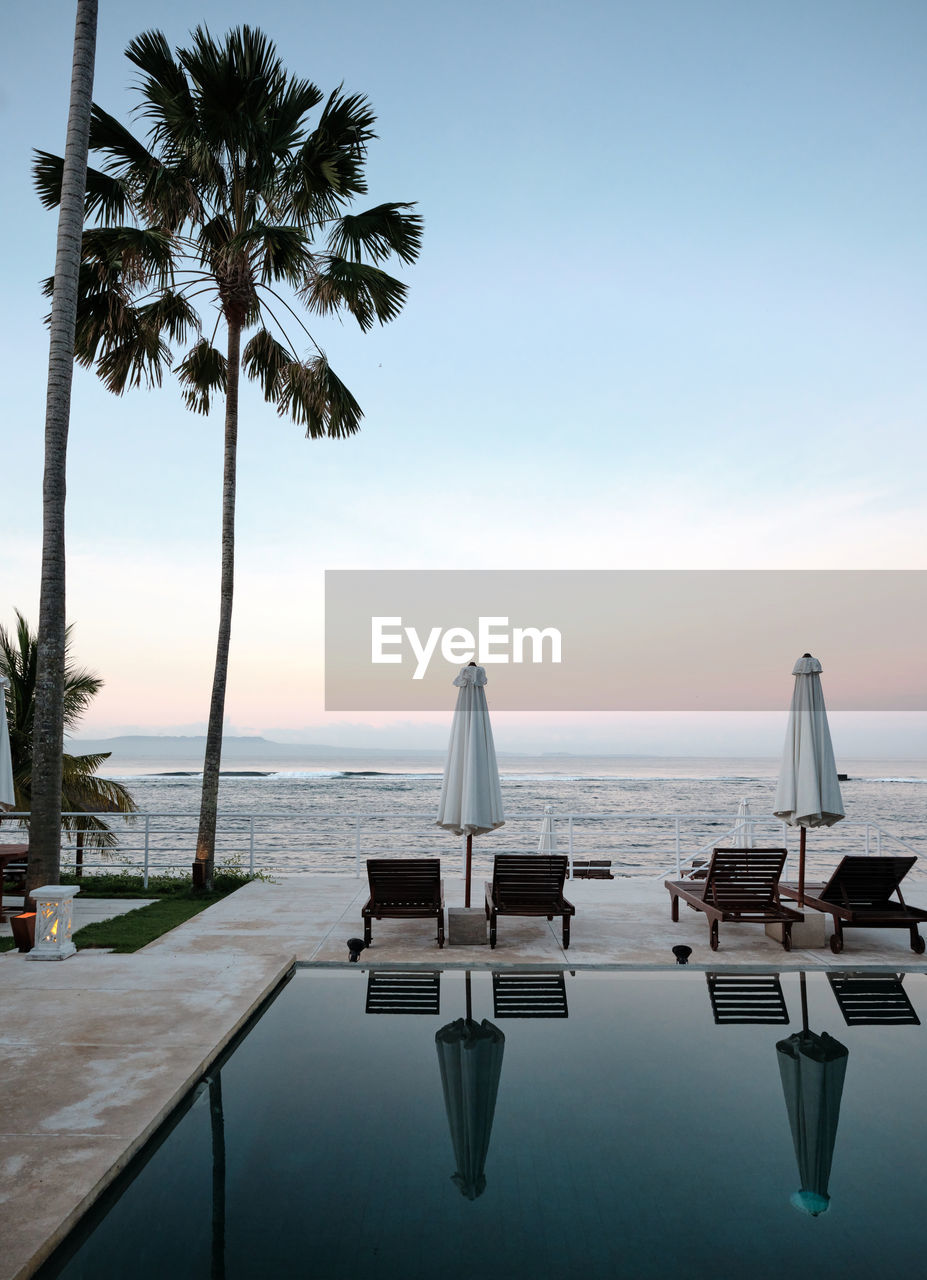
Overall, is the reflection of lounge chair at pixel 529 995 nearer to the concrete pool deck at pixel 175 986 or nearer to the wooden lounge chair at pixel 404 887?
the concrete pool deck at pixel 175 986

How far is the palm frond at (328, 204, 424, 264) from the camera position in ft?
35.1

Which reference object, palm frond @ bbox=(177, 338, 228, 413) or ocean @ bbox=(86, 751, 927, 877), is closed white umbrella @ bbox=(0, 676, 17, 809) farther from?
palm frond @ bbox=(177, 338, 228, 413)

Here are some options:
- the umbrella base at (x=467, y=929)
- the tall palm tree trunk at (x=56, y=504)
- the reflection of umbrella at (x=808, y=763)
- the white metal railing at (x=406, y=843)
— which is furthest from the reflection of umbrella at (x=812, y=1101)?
the white metal railing at (x=406, y=843)

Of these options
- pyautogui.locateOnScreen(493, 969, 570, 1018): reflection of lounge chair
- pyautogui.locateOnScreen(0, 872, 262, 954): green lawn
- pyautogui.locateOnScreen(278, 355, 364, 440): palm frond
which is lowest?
pyautogui.locateOnScreen(0, 872, 262, 954): green lawn

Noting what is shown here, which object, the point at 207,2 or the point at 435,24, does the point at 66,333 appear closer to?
the point at 207,2

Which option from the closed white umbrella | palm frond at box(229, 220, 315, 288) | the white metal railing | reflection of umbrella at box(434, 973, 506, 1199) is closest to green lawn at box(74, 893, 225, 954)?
the closed white umbrella

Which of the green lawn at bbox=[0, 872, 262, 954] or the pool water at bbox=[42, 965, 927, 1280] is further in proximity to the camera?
the green lawn at bbox=[0, 872, 262, 954]

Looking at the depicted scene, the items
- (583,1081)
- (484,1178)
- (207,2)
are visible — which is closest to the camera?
(484,1178)

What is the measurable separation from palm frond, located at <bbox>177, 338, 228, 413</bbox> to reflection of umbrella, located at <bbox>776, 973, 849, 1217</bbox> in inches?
418

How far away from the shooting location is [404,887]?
7473 millimetres

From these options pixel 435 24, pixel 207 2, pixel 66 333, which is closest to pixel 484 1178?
pixel 66 333

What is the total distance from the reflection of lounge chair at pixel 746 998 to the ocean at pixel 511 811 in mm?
2624

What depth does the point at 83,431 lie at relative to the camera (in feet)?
57.6

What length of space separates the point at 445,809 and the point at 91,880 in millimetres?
5932
